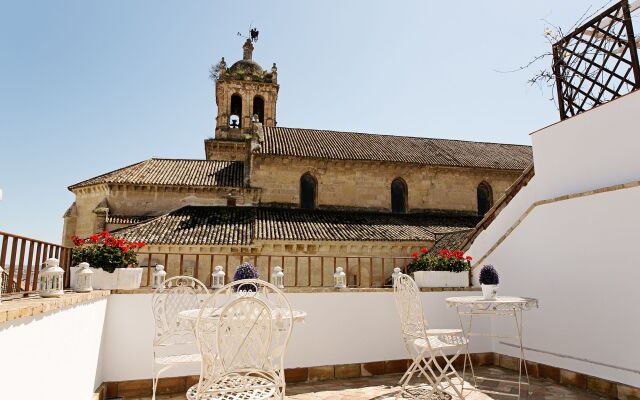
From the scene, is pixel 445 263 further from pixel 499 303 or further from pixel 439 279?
pixel 499 303

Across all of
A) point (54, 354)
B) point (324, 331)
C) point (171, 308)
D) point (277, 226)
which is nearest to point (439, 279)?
point (324, 331)

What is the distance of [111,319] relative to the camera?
5.59 metres

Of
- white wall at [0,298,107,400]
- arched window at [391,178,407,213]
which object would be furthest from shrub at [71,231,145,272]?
arched window at [391,178,407,213]

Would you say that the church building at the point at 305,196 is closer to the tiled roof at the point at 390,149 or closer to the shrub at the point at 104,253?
the tiled roof at the point at 390,149

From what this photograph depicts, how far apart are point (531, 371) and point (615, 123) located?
4.09 metres

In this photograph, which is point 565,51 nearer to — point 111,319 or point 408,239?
point 111,319

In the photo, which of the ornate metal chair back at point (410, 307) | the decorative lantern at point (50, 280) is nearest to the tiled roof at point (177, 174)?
the ornate metal chair back at point (410, 307)

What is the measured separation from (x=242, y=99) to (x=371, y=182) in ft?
46.9

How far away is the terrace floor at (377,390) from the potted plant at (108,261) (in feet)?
5.42

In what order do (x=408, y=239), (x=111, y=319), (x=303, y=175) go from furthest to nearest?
(x=303, y=175) → (x=408, y=239) → (x=111, y=319)

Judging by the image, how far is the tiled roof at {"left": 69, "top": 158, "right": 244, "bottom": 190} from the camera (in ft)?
61.7

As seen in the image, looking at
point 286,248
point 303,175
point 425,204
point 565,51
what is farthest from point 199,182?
point 565,51

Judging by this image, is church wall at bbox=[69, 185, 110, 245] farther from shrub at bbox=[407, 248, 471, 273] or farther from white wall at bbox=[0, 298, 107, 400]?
shrub at bbox=[407, 248, 471, 273]

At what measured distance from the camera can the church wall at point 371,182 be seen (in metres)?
20.0
